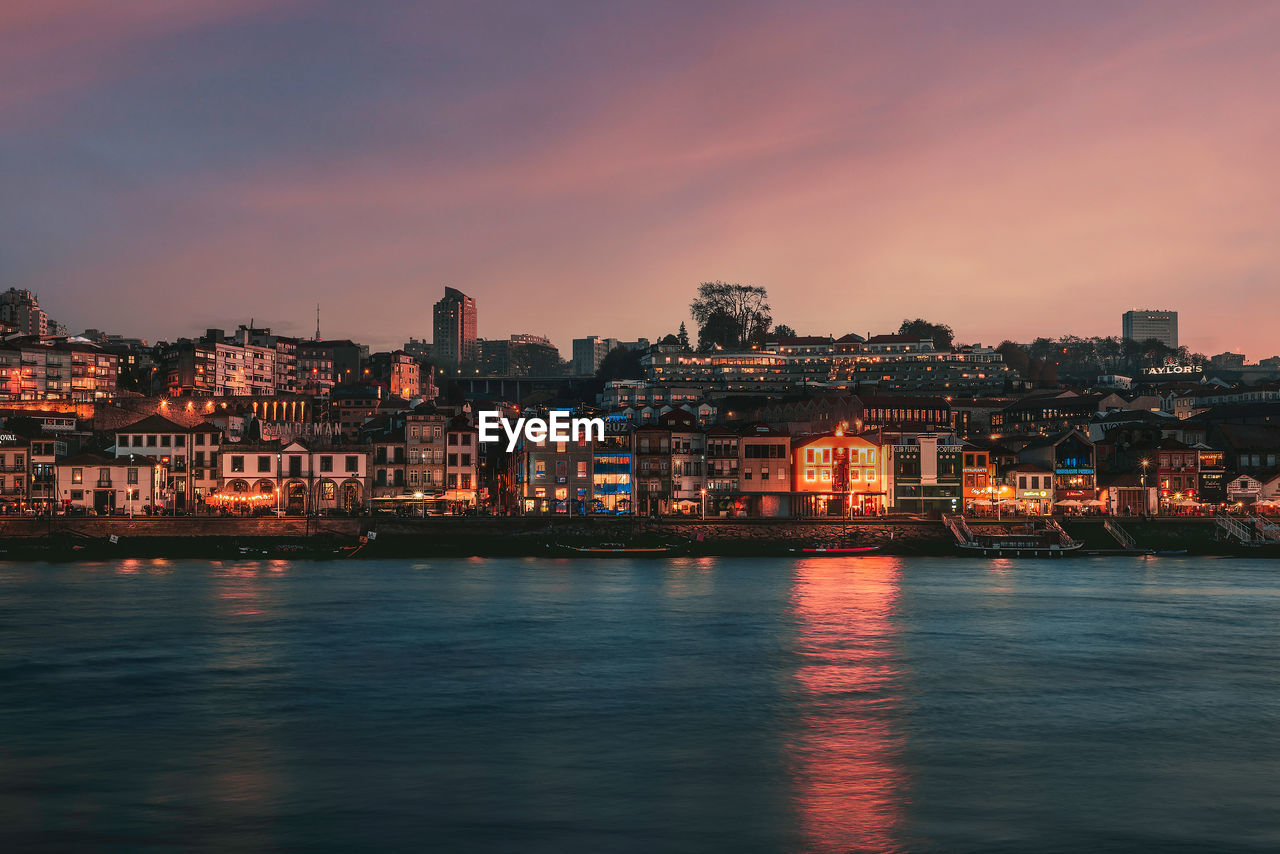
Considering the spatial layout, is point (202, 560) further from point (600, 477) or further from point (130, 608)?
point (600, 477)

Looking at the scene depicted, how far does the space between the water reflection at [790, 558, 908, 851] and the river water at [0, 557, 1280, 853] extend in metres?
0.13

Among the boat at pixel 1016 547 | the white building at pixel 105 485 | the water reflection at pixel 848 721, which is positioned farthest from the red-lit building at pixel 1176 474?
the white building at pixel 105 485

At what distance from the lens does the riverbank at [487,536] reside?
76.1m

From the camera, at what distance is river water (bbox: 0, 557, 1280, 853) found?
24.3 meters

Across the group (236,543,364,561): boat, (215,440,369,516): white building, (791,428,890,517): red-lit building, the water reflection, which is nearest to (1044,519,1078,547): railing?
(791,428,890,517): red-lit building

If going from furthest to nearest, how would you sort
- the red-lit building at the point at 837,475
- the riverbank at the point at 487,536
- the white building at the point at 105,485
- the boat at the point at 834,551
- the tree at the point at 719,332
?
1. the tree at the point at 719,332
2. the red-lit building at the point at 837,475
3. the white building at the point at 105,485
4. the boat at the point at 834,551
5. the riverbank at the point at 487,536

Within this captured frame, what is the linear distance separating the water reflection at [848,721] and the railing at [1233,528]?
36981mm

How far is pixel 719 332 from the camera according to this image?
193m

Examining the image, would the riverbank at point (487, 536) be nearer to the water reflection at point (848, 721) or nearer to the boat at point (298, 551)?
the boat at point (298, 551)

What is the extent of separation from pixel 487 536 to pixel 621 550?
362 inches

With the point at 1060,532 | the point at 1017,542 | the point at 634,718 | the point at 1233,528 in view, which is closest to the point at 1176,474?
the point at 1233,528

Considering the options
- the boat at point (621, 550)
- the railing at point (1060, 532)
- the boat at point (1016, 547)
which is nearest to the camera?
the boat at point (621, 550)

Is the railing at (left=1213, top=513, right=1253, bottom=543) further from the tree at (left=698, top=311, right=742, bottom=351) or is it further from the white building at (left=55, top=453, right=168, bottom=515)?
the tree at (left=698, top=311, right=742, bottom=351)

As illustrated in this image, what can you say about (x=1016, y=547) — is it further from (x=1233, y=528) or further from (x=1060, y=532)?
(x=1233, y=528)
